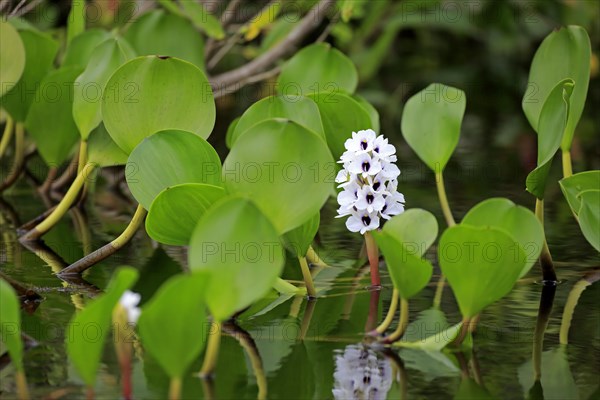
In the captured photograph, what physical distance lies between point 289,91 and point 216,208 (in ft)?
2.28

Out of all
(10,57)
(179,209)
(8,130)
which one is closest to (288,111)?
Result: (179,209)

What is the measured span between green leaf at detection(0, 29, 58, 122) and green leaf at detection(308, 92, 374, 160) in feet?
1.48

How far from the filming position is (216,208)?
2.36 feet

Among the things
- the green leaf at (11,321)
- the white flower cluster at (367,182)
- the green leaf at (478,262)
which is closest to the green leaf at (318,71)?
the white flower cluster at (367,182)

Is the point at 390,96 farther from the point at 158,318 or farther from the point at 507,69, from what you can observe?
the point at 158,318

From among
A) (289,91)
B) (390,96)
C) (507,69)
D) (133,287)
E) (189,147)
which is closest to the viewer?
(189,147)

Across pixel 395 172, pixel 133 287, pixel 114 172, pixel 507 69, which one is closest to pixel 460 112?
pixel 395 172

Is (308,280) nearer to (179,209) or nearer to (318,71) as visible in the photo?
(179,209)

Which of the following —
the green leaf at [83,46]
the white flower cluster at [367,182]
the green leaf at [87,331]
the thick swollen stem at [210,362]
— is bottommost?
the thick swollen stem at [210,362]

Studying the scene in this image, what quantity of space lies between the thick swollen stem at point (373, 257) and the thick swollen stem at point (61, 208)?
1.15 ft

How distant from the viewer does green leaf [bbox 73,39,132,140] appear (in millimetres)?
1165

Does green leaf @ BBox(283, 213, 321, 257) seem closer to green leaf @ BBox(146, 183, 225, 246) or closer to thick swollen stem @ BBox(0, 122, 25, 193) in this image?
green leaf @ BBox(146, 183, 225, 246)

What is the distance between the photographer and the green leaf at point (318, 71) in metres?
1.38

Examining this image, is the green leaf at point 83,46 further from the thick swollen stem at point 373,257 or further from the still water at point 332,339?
the thick swollen stem at point 373,257
